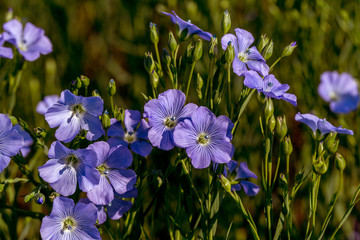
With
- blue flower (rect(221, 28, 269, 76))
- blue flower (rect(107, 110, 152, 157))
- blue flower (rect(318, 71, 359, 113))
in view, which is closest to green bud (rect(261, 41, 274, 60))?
blue flower (rect(221, 28, 269, 76))

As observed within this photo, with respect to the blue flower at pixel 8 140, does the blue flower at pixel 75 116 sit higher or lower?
higher

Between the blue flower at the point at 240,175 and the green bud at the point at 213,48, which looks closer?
the green bud at the point at 213,48

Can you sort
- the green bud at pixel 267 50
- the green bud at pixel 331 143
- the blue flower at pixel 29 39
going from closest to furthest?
the green bud at pixel 331 143
the green bud at pixel 267 50
the blue flower at pixel 29 39

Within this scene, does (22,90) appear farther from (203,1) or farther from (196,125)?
(196,125)

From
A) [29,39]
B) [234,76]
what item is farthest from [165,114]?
[234,76]

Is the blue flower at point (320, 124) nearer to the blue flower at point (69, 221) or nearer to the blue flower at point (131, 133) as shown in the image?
the blue flower at point (131, 133)

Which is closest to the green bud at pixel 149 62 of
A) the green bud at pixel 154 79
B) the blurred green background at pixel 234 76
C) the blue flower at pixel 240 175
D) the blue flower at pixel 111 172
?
the green bud at pixel 154 79

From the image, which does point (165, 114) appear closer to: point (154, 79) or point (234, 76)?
point (154, 79)
